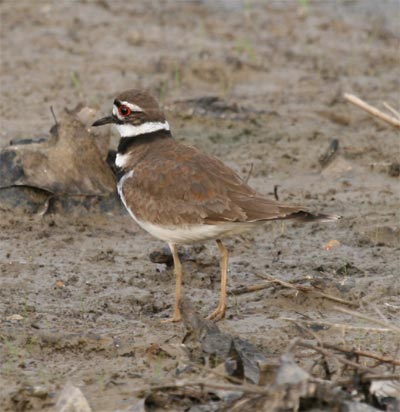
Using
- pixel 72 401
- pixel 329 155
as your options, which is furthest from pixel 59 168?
pixel 72 401

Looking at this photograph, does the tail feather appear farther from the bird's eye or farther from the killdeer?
the bird's eye

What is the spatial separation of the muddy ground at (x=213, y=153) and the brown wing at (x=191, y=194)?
61 centimetres

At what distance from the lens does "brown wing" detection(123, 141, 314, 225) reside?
5938 millimetres

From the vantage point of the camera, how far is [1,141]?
8.78 metres

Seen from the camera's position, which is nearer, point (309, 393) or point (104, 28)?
point (309, 393)

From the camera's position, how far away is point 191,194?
6.05 metres

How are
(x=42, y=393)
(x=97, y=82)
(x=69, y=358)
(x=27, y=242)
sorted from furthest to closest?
(x=97, y=82)
(x=27, y=242)
(x=69, y=358)
(x=42, y=393)

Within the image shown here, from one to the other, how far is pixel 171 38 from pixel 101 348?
6.75 metres

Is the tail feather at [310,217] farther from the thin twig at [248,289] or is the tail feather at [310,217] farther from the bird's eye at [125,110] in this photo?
the bird's eye at [125,110]

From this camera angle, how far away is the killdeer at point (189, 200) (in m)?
5.94

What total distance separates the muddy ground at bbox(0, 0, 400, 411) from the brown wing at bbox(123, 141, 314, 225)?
0.61 metres

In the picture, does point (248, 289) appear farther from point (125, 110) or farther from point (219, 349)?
point (125, 110)

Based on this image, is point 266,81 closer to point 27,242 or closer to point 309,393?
point 27,242

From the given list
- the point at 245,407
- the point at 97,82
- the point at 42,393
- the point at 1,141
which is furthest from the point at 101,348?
the point at 97,82
